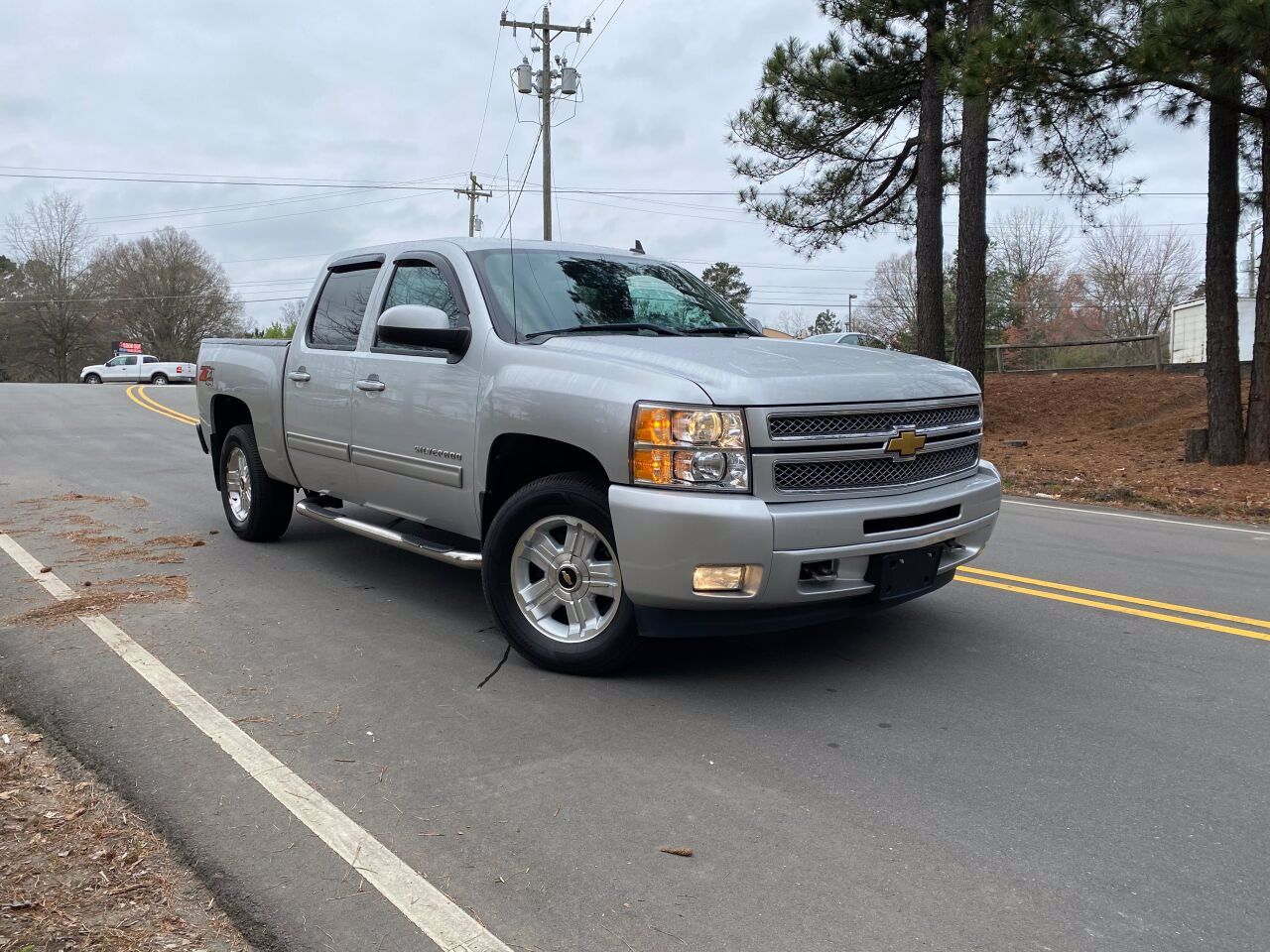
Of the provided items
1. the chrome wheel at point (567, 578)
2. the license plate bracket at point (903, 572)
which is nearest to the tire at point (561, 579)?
the chrome wheel at point (567, 578)

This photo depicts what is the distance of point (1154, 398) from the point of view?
739 inches

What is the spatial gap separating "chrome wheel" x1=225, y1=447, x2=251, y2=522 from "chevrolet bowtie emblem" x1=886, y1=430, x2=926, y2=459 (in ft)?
16.0

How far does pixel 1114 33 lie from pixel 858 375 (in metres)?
9.59

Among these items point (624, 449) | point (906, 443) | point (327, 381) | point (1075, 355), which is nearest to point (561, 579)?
point (624, 449)

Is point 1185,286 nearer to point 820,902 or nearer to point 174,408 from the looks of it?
point 174,408

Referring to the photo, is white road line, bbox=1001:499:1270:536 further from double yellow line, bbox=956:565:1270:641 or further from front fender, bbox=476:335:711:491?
front fender, bbox=476:335:711:491

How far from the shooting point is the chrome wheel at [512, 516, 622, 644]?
14.1ft

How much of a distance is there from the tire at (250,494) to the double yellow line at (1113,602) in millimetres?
4714

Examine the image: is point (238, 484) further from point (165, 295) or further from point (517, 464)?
point (165, 295)

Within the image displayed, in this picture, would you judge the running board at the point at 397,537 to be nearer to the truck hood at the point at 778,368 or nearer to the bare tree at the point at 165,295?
the truck hood at the point at 778,368

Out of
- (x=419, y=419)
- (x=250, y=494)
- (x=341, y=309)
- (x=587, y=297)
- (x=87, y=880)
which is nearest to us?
(x=87, y=880)

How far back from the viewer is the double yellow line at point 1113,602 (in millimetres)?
5363

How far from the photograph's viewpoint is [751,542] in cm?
380

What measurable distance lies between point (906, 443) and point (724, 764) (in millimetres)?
1629
